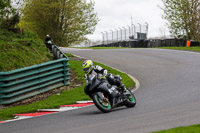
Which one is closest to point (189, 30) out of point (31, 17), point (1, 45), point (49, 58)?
point (31, 17)

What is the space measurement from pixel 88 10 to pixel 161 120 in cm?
4211

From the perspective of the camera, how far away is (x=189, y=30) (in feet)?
148

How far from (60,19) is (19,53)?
32.4m

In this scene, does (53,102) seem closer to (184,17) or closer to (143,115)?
(143,115)

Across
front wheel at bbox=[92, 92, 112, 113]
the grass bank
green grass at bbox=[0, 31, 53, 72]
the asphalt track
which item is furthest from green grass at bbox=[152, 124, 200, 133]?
green grass at bbox=[0, 31, 53, 72]

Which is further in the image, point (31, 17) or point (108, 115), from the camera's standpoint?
point (31, 17)

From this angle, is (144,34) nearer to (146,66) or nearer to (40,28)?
(40,28)

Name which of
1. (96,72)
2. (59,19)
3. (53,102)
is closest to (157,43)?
(59,19)

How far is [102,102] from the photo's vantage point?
361 inches

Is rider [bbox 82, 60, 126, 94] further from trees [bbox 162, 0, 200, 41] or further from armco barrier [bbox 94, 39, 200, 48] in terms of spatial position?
trees [bbox 162, 0, 200, 41]

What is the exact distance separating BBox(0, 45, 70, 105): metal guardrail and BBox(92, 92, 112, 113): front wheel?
4.04 meters

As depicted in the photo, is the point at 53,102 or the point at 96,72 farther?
the point at 53,102

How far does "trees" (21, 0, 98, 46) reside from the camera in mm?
45000

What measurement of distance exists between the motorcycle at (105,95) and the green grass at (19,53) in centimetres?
533
